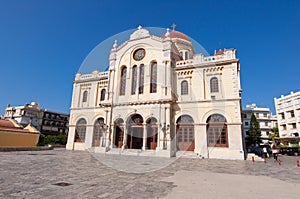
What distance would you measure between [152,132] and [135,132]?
2.34 metres

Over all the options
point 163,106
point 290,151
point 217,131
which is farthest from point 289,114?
point 163,106

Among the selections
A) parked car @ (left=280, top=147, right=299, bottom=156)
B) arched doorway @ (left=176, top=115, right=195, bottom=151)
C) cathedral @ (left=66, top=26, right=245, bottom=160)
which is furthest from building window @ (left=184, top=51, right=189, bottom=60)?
parked car @ (left=280, top=147, right=299, bottom=156)

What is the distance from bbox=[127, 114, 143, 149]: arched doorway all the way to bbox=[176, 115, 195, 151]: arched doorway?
4.09 meters

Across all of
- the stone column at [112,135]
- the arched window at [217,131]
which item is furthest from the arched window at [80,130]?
the arched window at [217,131]

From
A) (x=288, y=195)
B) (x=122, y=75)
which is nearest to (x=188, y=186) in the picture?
(x=288, y=195)

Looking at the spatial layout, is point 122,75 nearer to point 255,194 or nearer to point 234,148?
point 234,148

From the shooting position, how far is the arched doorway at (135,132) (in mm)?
19220

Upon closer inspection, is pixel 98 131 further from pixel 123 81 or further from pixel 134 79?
pixel 134 79

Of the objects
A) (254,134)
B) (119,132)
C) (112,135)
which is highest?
(254,134)

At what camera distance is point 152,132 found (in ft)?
60.3

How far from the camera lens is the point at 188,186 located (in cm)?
532

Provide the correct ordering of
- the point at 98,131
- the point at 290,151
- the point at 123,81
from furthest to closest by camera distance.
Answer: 1. the point at 290,151
2. the point at 98,131
3. the point at 123,81

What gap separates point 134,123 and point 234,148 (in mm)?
9959

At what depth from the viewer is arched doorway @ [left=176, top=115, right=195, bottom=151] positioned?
17297mm
